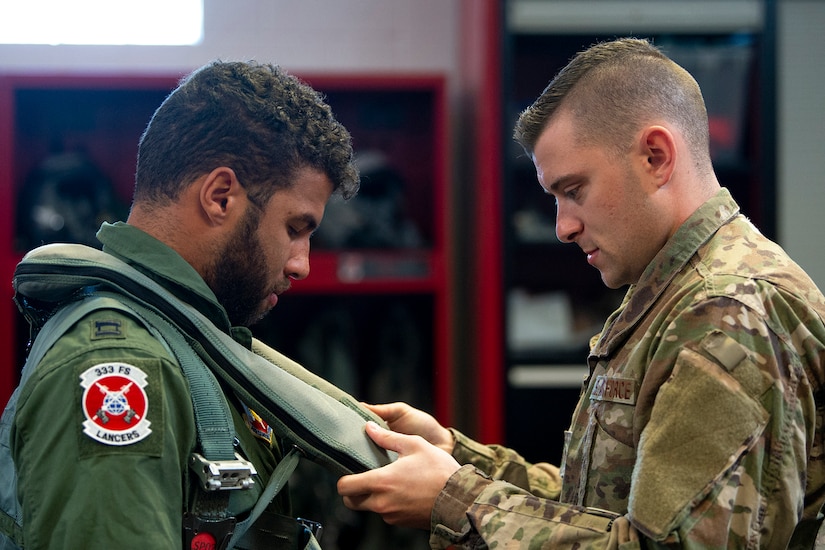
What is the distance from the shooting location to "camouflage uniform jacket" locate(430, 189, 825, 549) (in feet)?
4.03

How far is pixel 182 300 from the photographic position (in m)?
1.43

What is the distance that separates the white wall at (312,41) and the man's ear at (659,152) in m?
2.97

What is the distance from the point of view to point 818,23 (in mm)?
4121

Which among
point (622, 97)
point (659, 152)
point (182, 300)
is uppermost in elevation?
point (622, 97)

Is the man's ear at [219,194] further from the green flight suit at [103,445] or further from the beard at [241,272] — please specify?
the green flight suit at [103,445]

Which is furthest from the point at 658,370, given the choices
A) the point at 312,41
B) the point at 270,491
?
the point at 312,41

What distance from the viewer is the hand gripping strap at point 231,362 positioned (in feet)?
4.25

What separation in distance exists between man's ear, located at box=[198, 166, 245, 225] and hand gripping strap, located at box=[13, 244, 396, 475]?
188 millimetres

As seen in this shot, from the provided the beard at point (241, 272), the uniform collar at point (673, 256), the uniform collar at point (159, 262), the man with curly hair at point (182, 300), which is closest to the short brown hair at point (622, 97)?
the uniform collar at point (673, 256)

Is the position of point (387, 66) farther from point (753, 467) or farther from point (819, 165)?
point (753, 467)

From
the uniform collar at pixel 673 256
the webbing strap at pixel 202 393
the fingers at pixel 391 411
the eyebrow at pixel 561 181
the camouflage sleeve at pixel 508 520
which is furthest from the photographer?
the fingers at pixel 391 411

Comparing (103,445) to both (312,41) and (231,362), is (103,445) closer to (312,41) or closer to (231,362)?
(231,362)

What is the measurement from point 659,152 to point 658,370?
42cm

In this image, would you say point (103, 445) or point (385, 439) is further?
point (385, 439)
